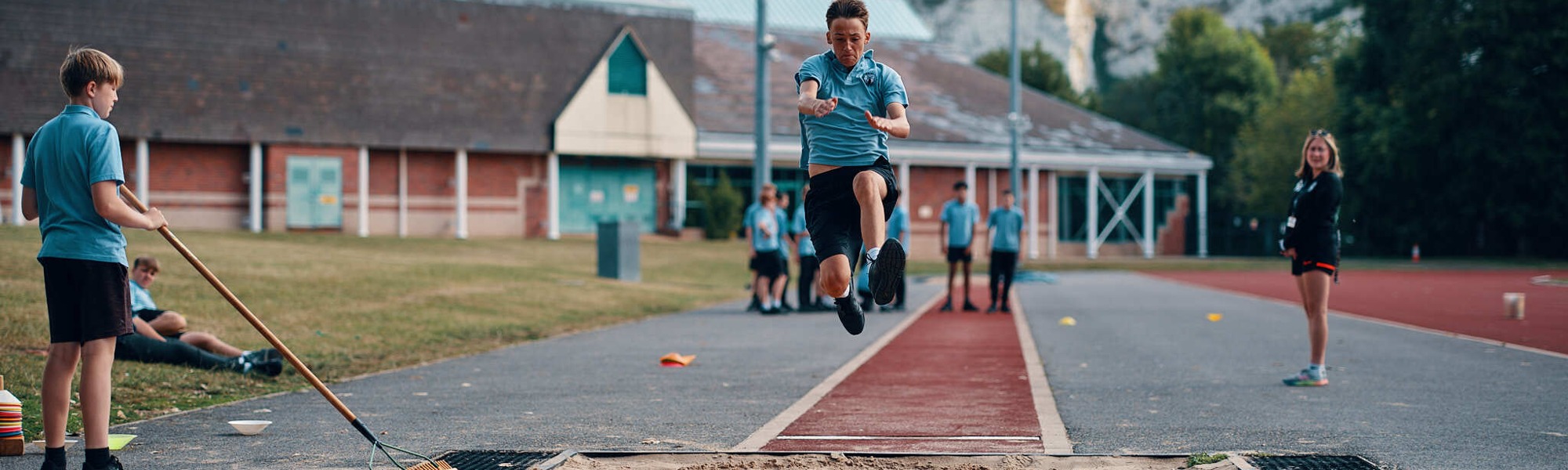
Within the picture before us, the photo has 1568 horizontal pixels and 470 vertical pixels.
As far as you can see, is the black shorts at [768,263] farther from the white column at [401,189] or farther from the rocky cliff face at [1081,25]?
the rocky cliff face at [1081,25]

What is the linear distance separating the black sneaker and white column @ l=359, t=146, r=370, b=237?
35.7 m

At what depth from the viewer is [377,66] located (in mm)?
40438

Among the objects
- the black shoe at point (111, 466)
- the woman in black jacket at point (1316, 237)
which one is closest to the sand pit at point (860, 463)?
the black shoe at point (111, 466)

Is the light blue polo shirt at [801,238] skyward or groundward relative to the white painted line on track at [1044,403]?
skyward

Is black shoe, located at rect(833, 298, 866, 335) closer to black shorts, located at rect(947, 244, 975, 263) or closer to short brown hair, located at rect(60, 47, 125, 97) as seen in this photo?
short brown hair, located at rect(60, 47, 125, 97)

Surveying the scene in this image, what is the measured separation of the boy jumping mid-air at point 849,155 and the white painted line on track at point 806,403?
0.85 meters

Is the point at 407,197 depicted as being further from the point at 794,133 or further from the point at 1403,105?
the point at 1403,105

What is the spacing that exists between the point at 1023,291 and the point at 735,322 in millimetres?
10683

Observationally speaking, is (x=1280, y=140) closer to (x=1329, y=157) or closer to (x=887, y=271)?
(x=1329, y=157)

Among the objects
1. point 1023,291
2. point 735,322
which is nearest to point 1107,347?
point 735,322

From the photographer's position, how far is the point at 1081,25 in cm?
15088

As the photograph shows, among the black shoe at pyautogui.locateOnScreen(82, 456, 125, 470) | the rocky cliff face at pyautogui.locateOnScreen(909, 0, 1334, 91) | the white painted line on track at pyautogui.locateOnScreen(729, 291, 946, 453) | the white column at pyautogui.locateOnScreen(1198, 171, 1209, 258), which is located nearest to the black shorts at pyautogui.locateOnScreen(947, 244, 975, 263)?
the white painted line on track at pyautogui.locateOnScreen(729, 291, 946, 453)

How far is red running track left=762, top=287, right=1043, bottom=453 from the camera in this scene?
7180 millimetres

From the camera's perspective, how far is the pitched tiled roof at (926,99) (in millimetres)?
47500
